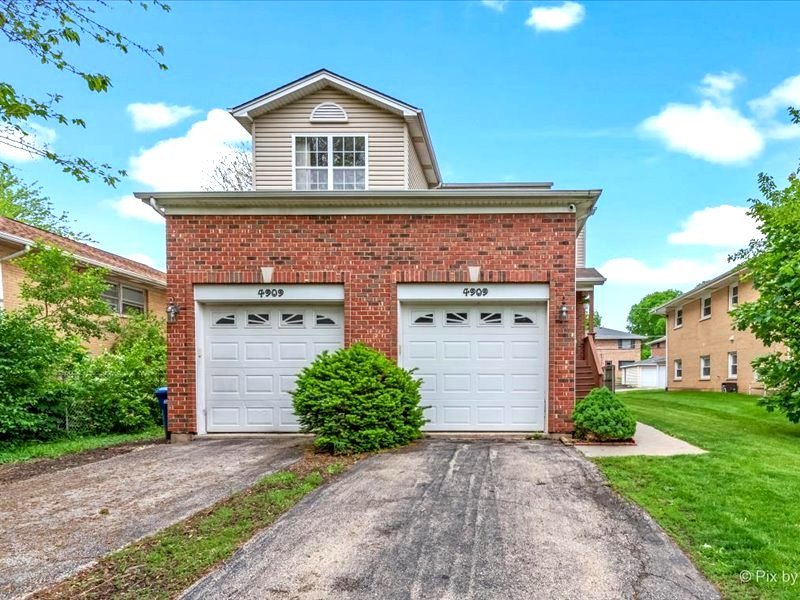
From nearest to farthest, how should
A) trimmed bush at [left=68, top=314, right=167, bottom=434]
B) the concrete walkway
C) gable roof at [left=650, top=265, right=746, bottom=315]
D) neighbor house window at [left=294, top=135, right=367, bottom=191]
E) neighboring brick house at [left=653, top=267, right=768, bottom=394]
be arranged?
1. the concrete walkway
2. trimmed bush at [left=68, top=314, right=167, bottom=434]
3. neighbor house window at [left=294, top=135, right=367, bottom=191]
4. gable roof at [left=650, top=265, right=746, bottom=315]
5. neighboring brick house at [left=653, top=267, right=768, bottom=394]

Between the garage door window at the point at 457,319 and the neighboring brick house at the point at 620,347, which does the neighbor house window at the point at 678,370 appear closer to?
the neighboring brick house at the point at 620,347

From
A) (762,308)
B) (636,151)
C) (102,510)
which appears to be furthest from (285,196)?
(636,151)

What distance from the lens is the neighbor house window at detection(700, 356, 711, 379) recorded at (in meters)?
22.7

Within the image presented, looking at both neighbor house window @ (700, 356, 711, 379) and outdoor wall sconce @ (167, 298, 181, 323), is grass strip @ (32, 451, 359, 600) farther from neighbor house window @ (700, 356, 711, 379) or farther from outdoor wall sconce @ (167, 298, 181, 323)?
neighbor house window @ (700, 356, 711, 379)

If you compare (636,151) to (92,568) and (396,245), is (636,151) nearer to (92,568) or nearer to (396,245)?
(396,245)

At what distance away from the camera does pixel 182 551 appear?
3652 mm

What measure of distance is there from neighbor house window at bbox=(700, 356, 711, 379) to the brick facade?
18.7 meters

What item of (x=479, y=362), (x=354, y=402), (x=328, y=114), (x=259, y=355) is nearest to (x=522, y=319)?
(x=479, y=362)

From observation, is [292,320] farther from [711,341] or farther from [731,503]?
[711,341]

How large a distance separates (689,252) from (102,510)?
119 feet

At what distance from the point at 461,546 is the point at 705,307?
23.7m

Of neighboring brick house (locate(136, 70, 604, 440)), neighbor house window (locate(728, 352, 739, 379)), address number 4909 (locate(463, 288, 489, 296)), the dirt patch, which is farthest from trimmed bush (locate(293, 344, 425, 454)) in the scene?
neighbor house window (locate(728, 352, 739, 379))

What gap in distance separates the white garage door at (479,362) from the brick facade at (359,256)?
0.33 meters

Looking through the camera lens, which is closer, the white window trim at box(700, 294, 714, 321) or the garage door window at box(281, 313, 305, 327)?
the garage door window at box(281, 313, 305, 327)
